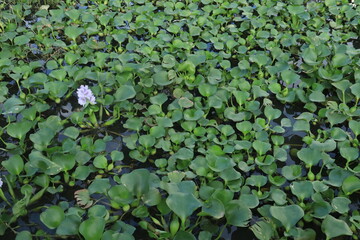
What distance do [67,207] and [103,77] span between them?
841mm

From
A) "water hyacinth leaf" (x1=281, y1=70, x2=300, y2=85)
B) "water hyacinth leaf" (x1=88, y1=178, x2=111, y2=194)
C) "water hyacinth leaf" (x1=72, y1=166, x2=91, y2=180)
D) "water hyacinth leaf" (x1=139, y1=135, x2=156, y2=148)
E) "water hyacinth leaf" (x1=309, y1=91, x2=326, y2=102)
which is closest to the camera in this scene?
"water hyacinth leaf" (x1=88, y1=178, x2=111, y2=194)

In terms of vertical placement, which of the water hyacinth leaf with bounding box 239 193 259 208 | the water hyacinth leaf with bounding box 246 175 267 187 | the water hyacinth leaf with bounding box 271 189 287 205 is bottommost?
the water hyacinth leaf with bounding box 246 175 267 187

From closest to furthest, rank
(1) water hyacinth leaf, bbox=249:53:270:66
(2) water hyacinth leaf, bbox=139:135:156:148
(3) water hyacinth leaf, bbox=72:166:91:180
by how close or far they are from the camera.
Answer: (3) water hyacinth leaf, bbox=72:166:91:180 → (2) water hyacinth leaf, bbox=139:135:156:148 → (1) water hyacinth leaf, bbox=249:53:270:66

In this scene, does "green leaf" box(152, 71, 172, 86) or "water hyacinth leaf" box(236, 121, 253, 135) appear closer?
"water hyacinth leaf" box(236, 121, 253, 135)

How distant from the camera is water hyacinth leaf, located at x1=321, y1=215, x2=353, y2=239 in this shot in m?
1.52

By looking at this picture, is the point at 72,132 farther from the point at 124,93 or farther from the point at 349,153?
the point at 349,153

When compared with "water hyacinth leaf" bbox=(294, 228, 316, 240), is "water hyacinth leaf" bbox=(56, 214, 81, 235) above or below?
above

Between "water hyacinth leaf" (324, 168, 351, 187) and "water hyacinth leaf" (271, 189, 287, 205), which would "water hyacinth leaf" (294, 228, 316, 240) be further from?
"water hyacinth leaf" (324, 168, 351, 187)

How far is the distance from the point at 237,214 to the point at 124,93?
922 mm

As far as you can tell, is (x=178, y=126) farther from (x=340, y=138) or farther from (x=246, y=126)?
(x=340, y=138)

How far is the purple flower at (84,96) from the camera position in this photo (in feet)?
6.90

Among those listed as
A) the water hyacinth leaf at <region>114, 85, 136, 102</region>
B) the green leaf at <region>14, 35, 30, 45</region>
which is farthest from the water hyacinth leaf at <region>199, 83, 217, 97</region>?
the green leaf at <region>14, 35, 30, 45</region>

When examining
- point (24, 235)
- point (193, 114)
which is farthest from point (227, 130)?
point (24, 235)

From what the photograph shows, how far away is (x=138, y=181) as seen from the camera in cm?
167
